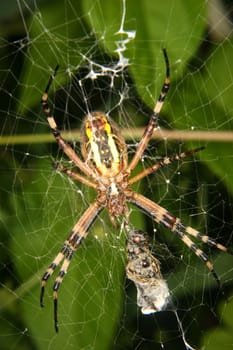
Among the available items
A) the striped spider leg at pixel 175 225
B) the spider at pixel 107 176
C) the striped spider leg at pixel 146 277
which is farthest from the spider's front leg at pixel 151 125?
the striped spider leg at pixel 146 277

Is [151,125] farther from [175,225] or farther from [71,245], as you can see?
[71,245]

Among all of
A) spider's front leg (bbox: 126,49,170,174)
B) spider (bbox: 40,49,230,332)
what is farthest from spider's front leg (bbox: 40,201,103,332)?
spider's front leg (bbox: 126,49,170,174)

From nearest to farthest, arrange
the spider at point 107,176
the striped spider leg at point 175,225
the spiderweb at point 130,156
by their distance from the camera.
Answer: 1. the spiderweb at point 130,156
2. the spider at point 107,176
3. the striped spider leg at point 175,225

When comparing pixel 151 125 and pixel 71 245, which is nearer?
pixel 151 125

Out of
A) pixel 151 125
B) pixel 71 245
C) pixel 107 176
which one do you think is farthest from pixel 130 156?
pixel 71 245

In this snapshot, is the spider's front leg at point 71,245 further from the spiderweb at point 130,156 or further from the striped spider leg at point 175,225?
the striped spider leg at point 175,225

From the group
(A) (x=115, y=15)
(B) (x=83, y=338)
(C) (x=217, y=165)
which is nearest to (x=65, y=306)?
(B) (x=83, y=338)

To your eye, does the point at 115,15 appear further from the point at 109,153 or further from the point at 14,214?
the point at 14,214
